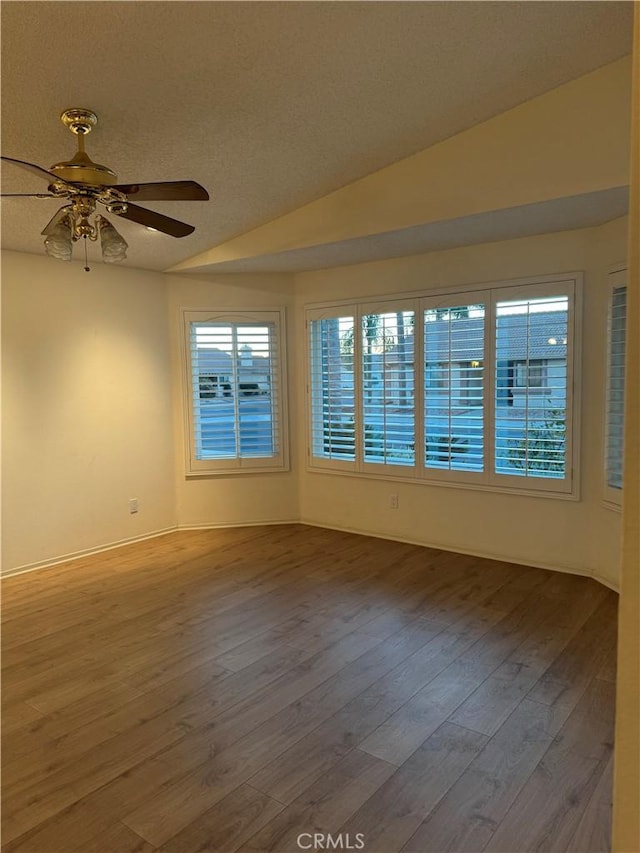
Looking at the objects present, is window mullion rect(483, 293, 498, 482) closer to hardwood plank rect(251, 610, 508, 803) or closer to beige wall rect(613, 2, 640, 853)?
hardwood plank rect(251, 610, 508, 803)

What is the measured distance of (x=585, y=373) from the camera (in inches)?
153

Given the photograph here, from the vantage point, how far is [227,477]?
5.49 meters

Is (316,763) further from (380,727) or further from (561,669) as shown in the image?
(561,669)

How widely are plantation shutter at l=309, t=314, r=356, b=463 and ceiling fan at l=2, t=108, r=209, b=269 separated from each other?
2558mm

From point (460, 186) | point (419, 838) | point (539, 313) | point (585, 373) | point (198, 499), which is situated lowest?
point (419, 838)

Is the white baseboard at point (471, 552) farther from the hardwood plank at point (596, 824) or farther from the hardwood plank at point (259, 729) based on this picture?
the hardwood plank at point (596, 824)

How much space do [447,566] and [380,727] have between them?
2084mm

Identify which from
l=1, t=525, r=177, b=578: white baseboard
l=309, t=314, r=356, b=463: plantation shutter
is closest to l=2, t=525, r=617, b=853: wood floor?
l=1, t=525, r=177, b=578: white baseboard

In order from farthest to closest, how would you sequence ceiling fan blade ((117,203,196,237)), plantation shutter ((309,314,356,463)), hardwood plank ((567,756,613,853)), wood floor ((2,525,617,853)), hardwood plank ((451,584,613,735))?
plantation shutter ((309,314,356,463))
ceiling fan blade ((117,203,196,237))
hardwood plank ((451,584,613,735))
wood floor ((2,525,617,853))
hardwood plank ((567,756,613,853))

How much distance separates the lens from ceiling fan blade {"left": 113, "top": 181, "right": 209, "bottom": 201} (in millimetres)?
2281

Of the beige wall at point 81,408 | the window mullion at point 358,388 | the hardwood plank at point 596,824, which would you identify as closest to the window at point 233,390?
the beige wall at point 81,408

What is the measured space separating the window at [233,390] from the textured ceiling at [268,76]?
6.37 feet

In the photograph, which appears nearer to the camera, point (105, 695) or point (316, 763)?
point (316, 763)

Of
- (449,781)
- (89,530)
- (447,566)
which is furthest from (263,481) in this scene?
(449,781)
